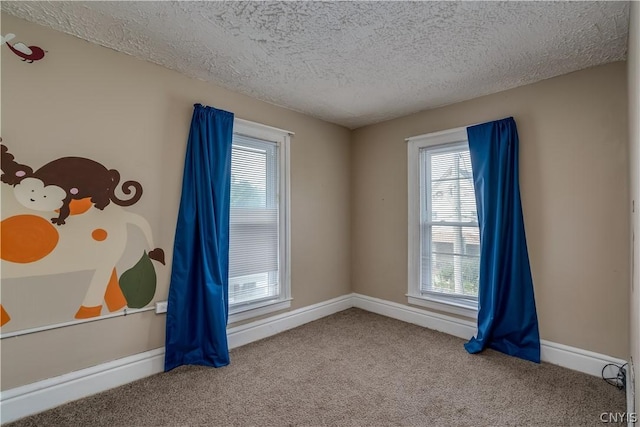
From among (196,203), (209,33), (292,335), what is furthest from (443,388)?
(209,33)

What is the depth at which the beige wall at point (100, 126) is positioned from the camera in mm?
1784

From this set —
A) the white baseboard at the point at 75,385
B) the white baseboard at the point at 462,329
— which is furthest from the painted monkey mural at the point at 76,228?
the white baseboard at the point at 462,329

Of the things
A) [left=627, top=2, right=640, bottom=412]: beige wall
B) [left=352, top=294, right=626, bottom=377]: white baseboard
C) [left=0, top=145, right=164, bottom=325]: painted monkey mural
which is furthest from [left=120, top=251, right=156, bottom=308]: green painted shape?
[left=627, top=2, right=640, bottom=412]: beige wall

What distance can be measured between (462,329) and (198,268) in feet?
8.39

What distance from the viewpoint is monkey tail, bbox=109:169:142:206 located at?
2.12 metres

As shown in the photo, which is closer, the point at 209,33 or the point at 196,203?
the point at 209,33

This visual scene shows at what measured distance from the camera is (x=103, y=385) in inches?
80.4

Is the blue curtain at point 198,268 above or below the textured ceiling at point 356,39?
below

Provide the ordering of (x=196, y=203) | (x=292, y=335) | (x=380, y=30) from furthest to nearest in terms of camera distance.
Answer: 1. (x=292, y=335)
2. (x=196, y=203)
3. (x=380, y=30)

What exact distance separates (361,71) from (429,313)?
2.52 metres

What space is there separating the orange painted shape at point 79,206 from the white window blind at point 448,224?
9.84 feet

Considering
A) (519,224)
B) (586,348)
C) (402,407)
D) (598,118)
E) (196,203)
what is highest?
(598,118)

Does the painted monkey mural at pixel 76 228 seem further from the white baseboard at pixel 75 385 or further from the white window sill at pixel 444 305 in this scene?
the white window sill at pixel 444 305

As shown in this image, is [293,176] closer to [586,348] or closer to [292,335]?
[292,335]
